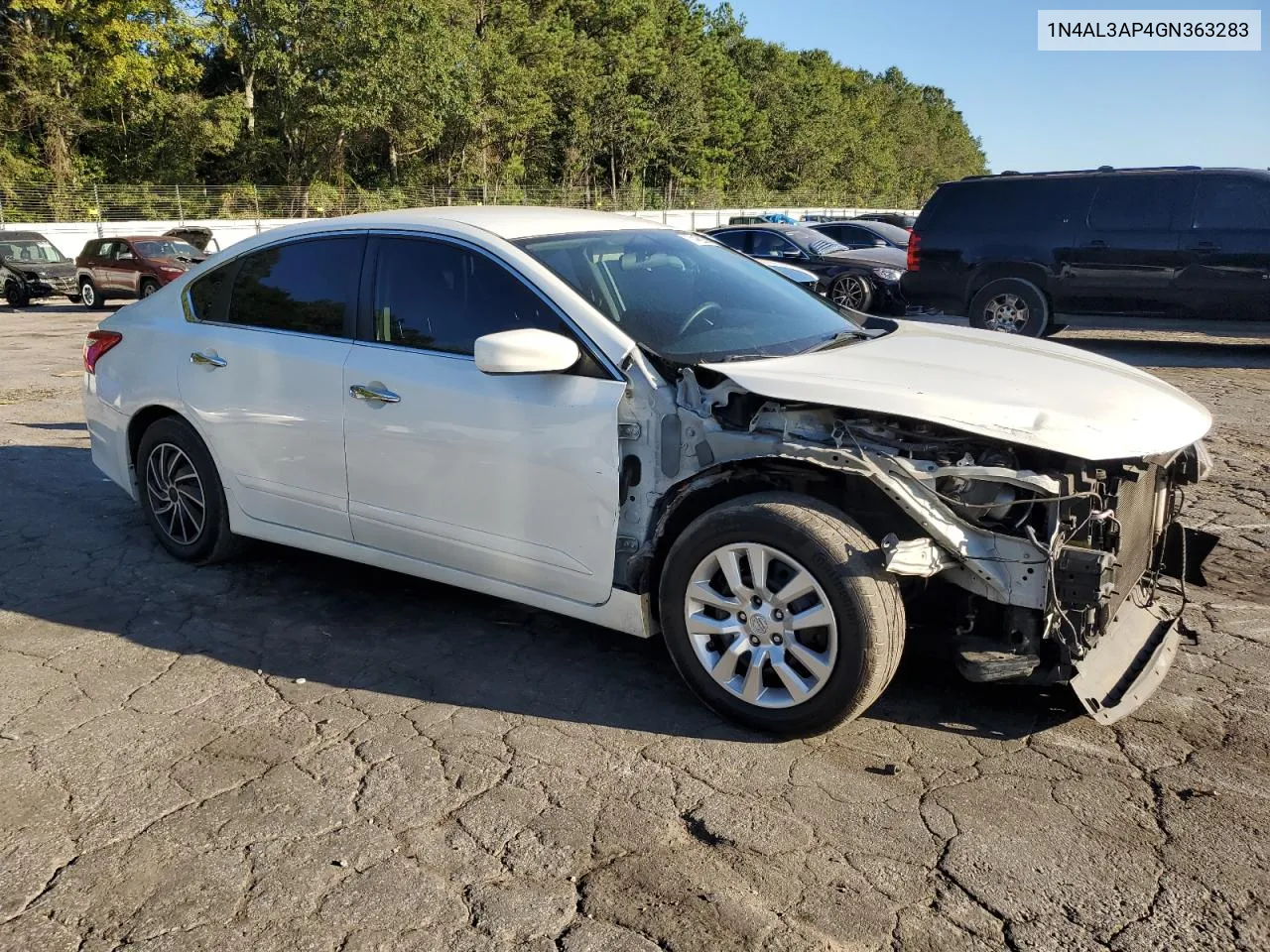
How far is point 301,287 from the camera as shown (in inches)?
184

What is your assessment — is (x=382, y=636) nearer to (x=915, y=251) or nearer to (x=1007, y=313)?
(x=1007, y=313)

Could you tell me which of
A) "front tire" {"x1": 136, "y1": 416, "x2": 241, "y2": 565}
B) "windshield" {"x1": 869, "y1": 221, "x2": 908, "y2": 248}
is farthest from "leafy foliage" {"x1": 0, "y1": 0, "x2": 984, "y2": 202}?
"front tire" {"x1": 136, "y1": 416, "x2": 241, "y2": 565}

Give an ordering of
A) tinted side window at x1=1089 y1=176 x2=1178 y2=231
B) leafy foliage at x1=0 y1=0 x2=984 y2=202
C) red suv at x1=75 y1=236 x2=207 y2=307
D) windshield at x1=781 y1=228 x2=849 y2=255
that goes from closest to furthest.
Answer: tinted side window at x1=1089 y1=176 x2=1178 y2=231
windshield at x1=781 y1=228 x2=849 y2=255
red suv at x1=75 y1=236 x2=207 y2=307
leafy foliage at x1=0 y1=0 x2=984 y2=202

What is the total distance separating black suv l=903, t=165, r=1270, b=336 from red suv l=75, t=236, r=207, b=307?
49.4ft

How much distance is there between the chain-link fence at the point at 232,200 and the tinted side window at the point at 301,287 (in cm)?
2779

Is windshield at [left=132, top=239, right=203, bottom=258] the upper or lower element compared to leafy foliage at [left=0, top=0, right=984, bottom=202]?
lower

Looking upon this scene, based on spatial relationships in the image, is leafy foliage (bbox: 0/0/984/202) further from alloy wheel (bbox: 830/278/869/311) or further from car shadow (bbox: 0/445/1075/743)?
car shadow (bbox: 0/445/1075/743)

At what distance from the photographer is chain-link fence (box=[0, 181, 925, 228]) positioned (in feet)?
112

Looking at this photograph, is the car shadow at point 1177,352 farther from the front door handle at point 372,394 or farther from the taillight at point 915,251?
the front door handle at point 372,394

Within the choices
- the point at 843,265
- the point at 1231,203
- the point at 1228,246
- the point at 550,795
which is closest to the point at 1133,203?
the point at 1231,203

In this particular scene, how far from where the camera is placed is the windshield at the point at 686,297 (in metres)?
3.90

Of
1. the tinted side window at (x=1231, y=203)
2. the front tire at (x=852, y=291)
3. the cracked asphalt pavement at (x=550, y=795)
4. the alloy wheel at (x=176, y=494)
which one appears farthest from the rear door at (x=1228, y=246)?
the alloy wheel at (x=176, y=494)

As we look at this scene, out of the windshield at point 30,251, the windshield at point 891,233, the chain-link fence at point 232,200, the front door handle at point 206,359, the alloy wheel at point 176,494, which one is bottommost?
the alloy wheel at point 176,494

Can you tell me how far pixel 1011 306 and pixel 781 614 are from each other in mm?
9856
